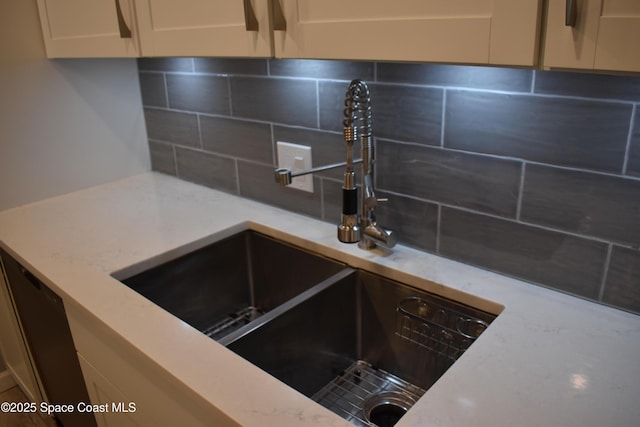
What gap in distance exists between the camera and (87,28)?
4.49 ft

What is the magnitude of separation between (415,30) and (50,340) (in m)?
1.26

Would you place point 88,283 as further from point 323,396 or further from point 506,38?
point 506,38

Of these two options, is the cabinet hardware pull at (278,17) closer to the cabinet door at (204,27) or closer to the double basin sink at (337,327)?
the cabinet door at (204,27)

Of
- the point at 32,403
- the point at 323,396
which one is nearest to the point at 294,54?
the point at 323,396

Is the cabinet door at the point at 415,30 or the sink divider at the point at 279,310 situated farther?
the sink divider at the point at 279,310

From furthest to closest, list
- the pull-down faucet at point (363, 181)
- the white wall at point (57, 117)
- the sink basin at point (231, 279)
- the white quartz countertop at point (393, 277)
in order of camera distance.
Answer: the white wall at point (57, 117) → the sink basin at point (231, 279) → the pull-down faucet at point (363, 181) → the white quartz countertop at point (393, 277)

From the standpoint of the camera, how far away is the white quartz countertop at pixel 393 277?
728 millimetres

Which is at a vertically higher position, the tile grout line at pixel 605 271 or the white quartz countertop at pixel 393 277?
the tile grout line at pixel 605 271

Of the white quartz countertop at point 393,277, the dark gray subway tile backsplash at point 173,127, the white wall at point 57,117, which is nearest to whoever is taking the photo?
the white quartz countertop at point 393,277

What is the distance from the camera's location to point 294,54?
0.93 meters

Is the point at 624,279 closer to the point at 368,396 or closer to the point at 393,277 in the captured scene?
the point at 393,277

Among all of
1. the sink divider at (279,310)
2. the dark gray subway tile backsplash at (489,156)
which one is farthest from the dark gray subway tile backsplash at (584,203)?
the sink divider at (279,310)

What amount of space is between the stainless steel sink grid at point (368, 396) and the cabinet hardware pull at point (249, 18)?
2.59 ft

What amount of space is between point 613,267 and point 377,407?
56 cm
